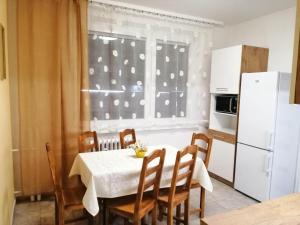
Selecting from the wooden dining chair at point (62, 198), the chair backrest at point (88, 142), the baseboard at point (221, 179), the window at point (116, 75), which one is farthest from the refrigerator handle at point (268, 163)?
the wooden dining chair at point (62, 198)

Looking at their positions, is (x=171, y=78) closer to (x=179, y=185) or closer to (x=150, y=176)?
(x=179, y=185)

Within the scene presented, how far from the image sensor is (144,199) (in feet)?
7.39

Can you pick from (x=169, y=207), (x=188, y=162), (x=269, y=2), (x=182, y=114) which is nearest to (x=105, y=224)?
(x=169, y=207)

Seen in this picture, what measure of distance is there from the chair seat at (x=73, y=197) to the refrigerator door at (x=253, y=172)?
2.24m

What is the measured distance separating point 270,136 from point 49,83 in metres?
2.86

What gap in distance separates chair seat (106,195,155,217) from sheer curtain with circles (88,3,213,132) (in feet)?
4.40

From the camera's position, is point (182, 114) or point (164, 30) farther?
point (182, 114)

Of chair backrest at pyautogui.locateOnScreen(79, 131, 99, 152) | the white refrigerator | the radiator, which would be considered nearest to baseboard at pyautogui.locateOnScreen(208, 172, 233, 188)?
the white refrigerator

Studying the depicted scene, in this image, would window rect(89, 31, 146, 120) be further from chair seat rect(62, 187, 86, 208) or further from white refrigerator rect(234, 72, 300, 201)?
white refrigerator rect(234, 72, 300, 201)

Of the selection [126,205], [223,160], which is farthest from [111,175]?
[223,160]

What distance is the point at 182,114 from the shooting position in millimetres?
3941

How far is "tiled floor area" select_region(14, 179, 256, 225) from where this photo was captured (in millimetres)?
2664

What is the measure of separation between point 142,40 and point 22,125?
79.1 inches

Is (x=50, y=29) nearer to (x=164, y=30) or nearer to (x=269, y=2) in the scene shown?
(x=164, y=30)
